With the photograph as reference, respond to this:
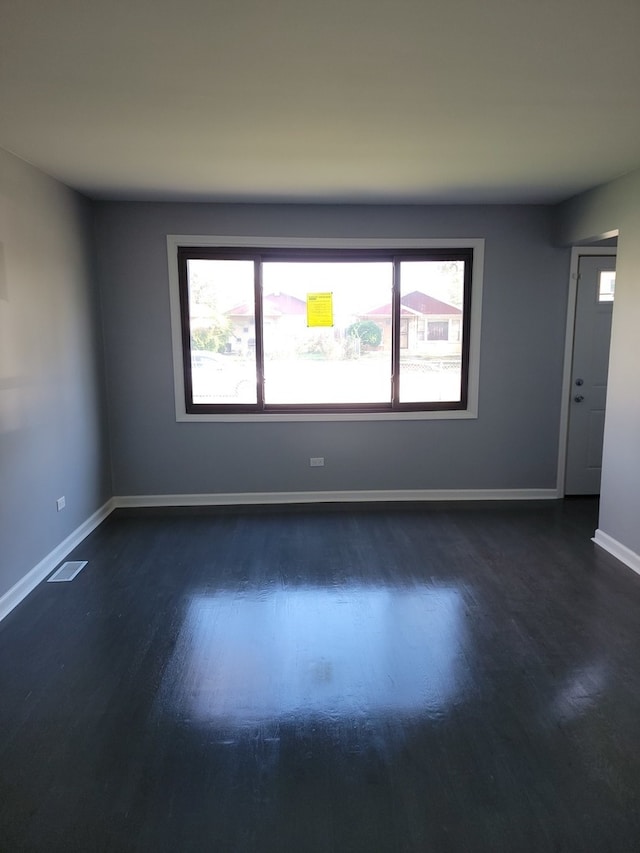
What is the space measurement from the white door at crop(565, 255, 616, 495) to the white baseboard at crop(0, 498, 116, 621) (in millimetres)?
4170

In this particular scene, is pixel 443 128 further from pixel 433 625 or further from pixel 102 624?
pixel 102 624

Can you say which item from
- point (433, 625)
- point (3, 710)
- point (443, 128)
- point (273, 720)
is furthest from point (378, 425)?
point (3, 710)

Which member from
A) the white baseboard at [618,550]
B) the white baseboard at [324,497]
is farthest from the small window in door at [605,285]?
the white baseboard at [618,550]

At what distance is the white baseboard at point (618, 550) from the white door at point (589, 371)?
1.06 metres

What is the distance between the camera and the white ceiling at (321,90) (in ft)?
5.54

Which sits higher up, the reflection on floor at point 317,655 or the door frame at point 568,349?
the door frame at point 568,349

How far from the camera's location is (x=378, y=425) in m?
4.72

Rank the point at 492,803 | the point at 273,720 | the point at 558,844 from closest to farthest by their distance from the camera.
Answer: the point at 558,844
the point at 492,803
the point at 273,720

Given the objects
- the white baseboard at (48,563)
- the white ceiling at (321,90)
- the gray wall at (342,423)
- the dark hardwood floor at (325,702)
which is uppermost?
the white ceiling at (321,90)

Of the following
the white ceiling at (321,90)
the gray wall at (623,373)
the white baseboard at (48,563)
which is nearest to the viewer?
the white ceiling at (321,90)

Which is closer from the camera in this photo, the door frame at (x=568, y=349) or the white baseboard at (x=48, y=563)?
the white baseboard at (x=48, y=563)

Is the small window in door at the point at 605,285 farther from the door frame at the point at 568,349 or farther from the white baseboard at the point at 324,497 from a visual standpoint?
the white baseboard at the point at 324,497

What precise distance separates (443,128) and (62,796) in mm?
3265

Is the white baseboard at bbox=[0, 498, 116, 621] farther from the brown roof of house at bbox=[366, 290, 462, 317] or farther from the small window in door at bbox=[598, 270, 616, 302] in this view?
the small window in door at bbox=[598, 270, 616, 302]
